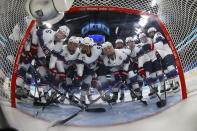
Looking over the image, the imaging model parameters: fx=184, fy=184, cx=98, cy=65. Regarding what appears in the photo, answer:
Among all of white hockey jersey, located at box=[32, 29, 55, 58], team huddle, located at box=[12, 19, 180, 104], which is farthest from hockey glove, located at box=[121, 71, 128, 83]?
white hockey jersey, located at box=[32, 29, 55, 58]

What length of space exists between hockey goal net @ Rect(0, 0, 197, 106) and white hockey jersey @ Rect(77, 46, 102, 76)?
0.13 m

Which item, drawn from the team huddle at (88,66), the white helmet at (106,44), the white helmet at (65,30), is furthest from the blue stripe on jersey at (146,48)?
the white helmet at (65,30)

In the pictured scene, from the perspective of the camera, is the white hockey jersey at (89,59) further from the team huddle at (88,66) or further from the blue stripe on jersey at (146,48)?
the blue stripe on jersey at (146,48)

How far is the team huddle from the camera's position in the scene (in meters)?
0.50

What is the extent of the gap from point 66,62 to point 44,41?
0.27 ft

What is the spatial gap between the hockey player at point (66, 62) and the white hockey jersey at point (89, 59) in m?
0.01

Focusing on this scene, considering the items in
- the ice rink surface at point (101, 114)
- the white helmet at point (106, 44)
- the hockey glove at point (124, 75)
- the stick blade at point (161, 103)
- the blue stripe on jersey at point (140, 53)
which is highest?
the white helmet at point (106, 44)

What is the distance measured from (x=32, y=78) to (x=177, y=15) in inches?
18.9

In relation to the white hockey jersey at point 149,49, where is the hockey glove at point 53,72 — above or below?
below

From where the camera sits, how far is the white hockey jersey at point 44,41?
487mm

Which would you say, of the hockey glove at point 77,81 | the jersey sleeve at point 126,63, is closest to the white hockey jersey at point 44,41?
the hockey glove at point 77,81

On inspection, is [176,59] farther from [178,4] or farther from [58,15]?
[58,15]

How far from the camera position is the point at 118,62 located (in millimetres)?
520

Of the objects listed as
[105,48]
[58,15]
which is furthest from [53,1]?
[105,48]
